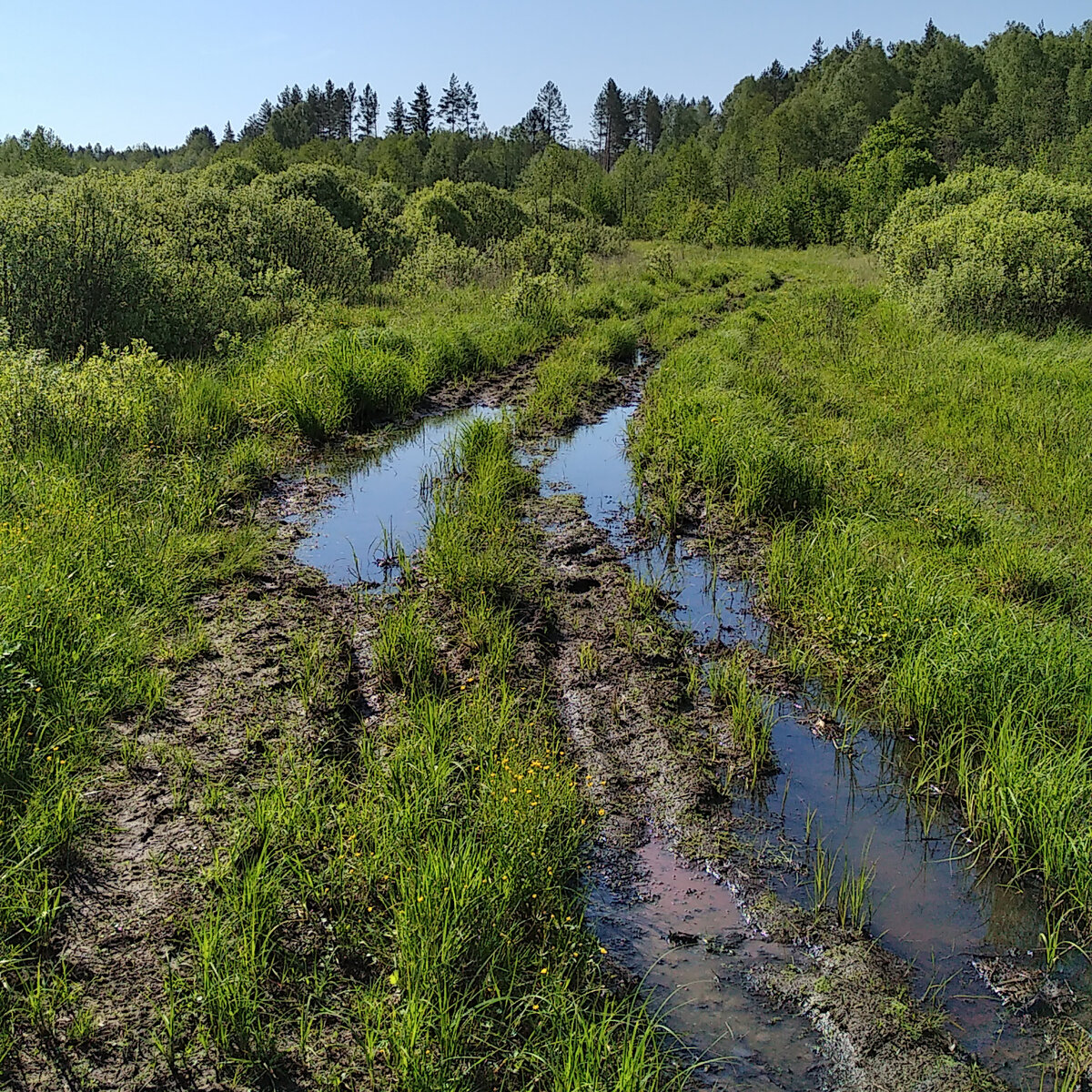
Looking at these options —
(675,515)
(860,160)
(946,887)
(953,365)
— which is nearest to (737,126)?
(860,160)

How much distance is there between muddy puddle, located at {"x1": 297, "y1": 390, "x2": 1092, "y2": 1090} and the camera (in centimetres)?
297

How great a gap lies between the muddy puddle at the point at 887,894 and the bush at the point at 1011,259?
38.9 feet

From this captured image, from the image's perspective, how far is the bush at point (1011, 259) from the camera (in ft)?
46.0

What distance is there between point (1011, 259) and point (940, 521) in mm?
9739

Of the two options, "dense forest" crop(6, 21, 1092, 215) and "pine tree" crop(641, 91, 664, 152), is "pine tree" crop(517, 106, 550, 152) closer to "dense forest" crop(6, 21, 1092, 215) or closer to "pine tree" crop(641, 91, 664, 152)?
"dense forest" crop(6, 21, 1092, 215)

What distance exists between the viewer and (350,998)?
2.96 metres

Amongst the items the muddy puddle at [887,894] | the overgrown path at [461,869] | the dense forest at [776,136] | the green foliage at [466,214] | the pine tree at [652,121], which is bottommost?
the muddy puddle at [887,894]

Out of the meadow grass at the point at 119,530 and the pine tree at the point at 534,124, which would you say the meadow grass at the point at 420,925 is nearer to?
the meadow grass at the point at 119,530

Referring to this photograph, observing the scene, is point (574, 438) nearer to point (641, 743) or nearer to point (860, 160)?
point (641, 743)

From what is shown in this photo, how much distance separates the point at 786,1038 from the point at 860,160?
4978 centimetres

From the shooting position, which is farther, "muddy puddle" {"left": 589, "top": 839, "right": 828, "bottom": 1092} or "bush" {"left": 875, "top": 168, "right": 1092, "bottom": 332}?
"bush" {"left": 875, "top": 168, "right": 1092, "bottom": 332}

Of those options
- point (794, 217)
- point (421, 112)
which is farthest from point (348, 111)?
point (794, 217)

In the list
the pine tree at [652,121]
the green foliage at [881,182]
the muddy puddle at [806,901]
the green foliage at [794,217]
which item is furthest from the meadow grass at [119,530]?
the pine tree at [652,121]

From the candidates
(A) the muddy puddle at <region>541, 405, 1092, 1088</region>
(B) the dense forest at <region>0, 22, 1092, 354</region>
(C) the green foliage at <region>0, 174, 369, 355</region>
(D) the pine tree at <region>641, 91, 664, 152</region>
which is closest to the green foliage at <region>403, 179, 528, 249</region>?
(B) the dense forest at <region>0, 22, 1092, 354</region>
